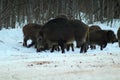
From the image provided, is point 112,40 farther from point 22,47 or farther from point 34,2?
point 34,2

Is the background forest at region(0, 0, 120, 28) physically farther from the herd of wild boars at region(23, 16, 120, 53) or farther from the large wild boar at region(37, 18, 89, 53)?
the large wild boar at region(37, 18, 89, 53)

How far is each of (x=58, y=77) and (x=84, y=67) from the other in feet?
7.04

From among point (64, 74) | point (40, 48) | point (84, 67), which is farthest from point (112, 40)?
point (64, 74)

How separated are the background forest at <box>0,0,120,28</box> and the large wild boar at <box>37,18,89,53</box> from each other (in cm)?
1624

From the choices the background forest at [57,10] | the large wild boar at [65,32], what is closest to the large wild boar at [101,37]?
the large wild boar at [65,32]

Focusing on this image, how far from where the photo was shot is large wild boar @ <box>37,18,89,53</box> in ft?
69.4

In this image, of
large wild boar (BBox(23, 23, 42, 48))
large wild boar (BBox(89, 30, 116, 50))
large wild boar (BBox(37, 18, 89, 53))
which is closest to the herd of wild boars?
large wild boar (BBox(37, 18, 89, 53))

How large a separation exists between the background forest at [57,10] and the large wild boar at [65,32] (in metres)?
16.2

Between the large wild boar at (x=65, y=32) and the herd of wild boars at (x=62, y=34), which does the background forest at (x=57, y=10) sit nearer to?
the herd of wild boars at (x=62, y=34)

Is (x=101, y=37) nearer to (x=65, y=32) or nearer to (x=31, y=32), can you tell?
(x=31, y=32)

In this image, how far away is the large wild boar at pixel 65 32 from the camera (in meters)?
21.1

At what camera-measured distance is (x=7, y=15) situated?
3653cm

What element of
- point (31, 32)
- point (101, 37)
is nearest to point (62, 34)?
point (31, 32)

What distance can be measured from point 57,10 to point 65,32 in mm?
21316
